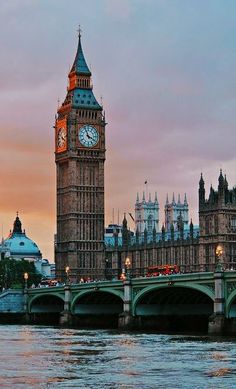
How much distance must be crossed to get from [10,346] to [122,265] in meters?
105

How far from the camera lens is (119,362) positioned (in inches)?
2813

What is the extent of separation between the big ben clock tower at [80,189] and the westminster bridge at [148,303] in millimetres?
31416

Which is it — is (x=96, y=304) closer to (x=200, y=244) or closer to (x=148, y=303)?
(x=148, y=303)

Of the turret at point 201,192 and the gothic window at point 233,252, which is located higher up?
the turret at point 201,192

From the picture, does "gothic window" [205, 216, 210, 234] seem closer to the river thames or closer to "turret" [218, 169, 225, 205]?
"turret" [218, 169, 225, 205]

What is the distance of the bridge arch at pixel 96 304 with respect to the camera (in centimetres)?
12925

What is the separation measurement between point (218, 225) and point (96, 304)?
36030 millimetres

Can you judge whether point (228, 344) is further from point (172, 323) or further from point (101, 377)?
point (172, 323)

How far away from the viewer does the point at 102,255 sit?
183625mm

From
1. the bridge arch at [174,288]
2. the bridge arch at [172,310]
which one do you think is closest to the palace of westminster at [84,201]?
the bridge arch at [172,310]

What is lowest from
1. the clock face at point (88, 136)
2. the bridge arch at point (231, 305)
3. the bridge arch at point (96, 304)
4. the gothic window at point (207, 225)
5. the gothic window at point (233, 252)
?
the bridge arch at point (231, 305)

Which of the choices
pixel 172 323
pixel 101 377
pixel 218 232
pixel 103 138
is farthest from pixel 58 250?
pixel 101 377

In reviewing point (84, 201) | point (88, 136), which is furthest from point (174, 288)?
point (88, 136)

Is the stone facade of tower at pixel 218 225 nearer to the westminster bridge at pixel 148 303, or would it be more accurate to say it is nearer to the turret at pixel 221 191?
the turret at pixel 221 191
